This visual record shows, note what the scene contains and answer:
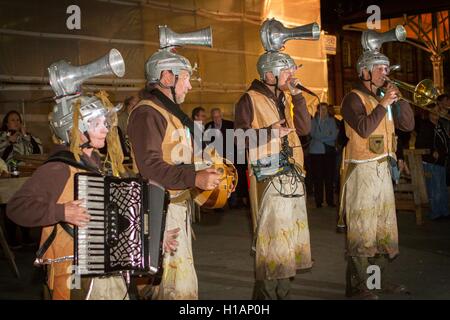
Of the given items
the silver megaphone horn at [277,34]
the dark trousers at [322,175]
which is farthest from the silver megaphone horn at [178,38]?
the dark trousers at [322,175]

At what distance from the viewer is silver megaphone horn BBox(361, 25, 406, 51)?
6.54 metres

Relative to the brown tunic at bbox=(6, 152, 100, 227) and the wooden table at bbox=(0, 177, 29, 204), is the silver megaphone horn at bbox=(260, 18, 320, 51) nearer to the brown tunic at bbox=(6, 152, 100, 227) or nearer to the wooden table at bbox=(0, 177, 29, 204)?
the brown tunic at bbox=(6, 152, 100, 227)

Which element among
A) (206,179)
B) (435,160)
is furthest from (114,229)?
(435,160)

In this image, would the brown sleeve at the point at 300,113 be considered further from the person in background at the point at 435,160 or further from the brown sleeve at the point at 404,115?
the person in background at the point at 435,160

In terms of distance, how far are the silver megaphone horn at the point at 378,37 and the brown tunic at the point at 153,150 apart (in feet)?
9.55

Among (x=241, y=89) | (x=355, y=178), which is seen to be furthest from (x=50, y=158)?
(x=241, y=89)

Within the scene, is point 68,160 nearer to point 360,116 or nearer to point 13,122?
point 360,116

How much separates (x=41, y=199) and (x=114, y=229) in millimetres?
389

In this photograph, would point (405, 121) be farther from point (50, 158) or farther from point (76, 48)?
point (76, 48)

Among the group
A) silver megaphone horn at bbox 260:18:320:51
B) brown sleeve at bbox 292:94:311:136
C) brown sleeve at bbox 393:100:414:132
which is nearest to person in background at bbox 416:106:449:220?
brown sleeve at bbox 393:100:414:132

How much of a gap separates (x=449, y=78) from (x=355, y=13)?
1188cm

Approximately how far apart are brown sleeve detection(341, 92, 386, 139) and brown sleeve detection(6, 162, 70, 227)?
3.20 metres
